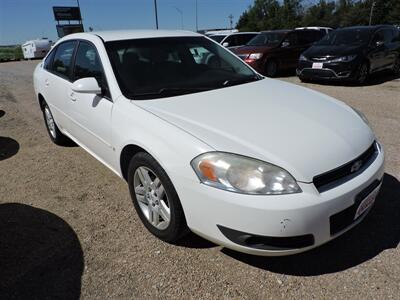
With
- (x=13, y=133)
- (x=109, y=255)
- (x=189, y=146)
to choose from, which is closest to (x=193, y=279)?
(x=109, y=255)

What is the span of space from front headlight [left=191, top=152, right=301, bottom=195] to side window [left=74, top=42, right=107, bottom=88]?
4.64 ft

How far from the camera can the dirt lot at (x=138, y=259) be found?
2219 millimetres

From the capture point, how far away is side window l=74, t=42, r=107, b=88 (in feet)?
10.2

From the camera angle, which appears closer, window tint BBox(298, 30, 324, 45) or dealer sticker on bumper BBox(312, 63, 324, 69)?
dealer sticker on bumper BBox(312, 63, 324, 69)

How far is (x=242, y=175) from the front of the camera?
203 centimetres

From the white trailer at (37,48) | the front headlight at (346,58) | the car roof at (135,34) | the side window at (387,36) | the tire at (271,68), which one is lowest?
the white trailer at (37,48)

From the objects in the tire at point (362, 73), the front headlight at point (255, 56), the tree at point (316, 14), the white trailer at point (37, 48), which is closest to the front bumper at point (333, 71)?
the tire at point (362, 73)

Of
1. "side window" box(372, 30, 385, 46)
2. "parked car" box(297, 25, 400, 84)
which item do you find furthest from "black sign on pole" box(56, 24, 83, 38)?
"side window" box(372, 30, 385, 46)

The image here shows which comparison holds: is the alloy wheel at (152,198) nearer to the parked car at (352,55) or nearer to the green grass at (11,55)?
the parked car at (352,55)

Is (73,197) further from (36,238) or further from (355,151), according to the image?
(355,151)

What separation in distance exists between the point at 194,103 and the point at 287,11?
7270 centimetres

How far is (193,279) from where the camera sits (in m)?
2.31

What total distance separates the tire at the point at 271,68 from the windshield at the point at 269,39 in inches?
23.1

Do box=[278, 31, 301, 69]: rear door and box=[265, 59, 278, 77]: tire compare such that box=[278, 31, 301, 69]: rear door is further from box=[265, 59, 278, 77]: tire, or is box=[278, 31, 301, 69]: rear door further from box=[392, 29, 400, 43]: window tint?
box=[392, 29, 400, 43]: window tint
